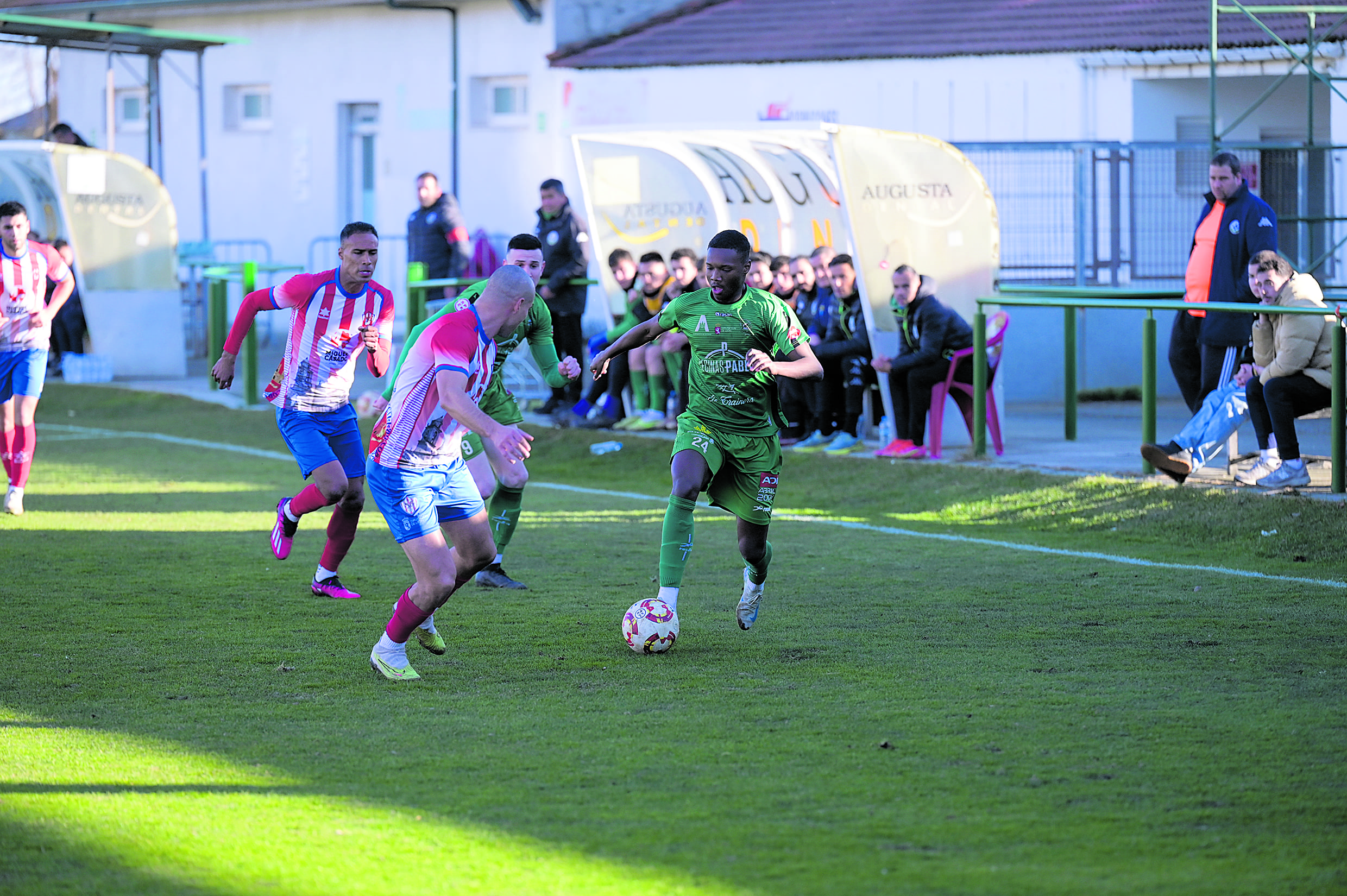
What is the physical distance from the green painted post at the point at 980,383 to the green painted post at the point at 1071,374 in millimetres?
644

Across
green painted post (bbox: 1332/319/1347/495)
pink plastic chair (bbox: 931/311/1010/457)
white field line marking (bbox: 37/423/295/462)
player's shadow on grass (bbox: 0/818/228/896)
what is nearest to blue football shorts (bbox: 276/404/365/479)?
player's shadow on grass (bbox: 0/818/228/896)

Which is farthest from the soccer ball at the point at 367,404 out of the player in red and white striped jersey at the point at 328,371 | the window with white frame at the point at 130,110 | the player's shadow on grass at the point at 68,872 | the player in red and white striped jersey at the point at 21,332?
the window with white frame at the point at 130,110

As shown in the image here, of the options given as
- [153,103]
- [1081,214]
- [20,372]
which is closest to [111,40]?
[153,103]

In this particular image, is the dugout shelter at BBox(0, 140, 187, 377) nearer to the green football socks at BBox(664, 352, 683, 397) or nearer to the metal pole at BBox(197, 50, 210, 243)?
the metal pole at BBox(197, 50, 210, 243)

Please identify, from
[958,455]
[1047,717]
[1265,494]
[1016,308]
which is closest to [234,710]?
[1047,717]

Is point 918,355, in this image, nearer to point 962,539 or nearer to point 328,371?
point 962,539

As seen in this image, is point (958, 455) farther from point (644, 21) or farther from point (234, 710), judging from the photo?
point (644, 21)

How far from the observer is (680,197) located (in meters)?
17.1

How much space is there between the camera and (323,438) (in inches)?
343

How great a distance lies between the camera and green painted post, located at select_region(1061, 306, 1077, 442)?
13.0 metres

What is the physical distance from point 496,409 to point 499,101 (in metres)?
16.8

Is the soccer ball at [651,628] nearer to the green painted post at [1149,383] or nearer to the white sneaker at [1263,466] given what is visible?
the white sneaker at [1263,466]

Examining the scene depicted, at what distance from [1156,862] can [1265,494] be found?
6.40 meters

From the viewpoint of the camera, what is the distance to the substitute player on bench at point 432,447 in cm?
638
